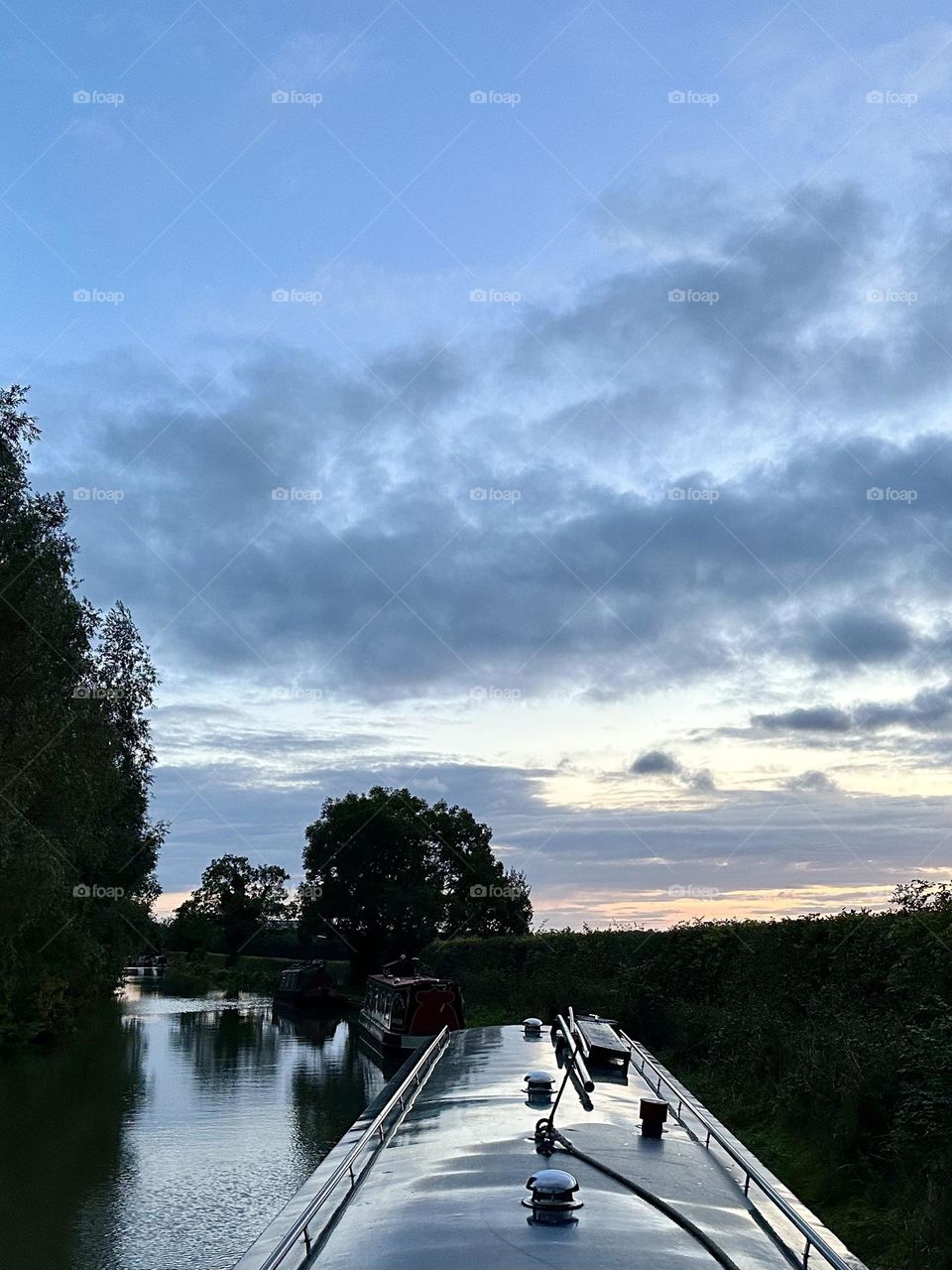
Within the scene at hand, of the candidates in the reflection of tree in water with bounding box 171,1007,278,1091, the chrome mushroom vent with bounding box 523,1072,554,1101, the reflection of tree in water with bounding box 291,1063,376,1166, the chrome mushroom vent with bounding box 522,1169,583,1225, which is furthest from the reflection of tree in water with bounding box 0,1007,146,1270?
the chrome mushroom vent with bounding box 522,1169,583,1225

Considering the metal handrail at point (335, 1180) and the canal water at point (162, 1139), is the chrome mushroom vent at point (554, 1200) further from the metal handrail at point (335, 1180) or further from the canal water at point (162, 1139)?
the canal water at point (162, 1139)

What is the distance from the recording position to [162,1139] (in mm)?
17172

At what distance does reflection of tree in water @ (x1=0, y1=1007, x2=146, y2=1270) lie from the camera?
11.7 meters

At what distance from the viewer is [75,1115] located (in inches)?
765

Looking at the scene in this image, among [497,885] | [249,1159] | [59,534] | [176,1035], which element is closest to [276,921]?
[497,885]

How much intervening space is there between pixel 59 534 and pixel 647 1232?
24.8m

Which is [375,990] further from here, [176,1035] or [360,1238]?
[360,1238]

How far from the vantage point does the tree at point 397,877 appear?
63.7 metres

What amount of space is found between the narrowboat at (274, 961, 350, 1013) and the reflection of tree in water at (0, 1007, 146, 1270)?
42.6ft

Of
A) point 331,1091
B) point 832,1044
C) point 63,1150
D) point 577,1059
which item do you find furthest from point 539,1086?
point 331,1091

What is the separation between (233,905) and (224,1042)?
78676 mm

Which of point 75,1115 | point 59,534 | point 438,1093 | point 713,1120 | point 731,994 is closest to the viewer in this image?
point 713,1120

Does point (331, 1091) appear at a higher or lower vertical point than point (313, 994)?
lower

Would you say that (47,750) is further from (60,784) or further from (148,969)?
(148,969)
